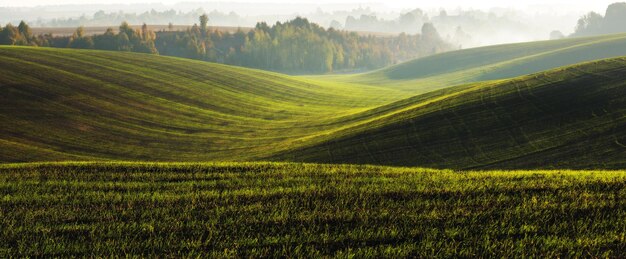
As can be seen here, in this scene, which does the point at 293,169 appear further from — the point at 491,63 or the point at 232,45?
the point at 232,45

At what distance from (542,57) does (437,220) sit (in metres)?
141

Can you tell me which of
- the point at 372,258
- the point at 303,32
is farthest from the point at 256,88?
the point at 303,32

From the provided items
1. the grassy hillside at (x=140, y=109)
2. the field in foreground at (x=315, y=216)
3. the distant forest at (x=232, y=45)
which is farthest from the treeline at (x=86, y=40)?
the field in foreground at (x=315, y=216)

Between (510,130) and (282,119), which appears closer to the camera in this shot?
(510,130)

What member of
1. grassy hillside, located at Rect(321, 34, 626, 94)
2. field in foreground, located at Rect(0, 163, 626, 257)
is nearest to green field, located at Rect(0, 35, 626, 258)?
field in foreground, located at Rect(0, 163, 626, 257)

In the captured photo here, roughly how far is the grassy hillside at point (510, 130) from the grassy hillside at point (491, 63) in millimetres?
76258

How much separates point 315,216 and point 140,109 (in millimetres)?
56277

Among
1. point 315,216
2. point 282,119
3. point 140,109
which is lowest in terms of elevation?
point 282,119

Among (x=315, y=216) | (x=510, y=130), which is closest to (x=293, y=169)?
(x=315, y=216)

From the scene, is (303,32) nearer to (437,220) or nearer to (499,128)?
(499,128)

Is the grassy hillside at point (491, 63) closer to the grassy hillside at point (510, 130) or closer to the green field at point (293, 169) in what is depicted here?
the green field at point (293, 169)

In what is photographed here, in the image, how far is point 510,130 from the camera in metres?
35.3

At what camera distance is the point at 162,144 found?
50.2m

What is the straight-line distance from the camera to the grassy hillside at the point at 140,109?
1838 inches
